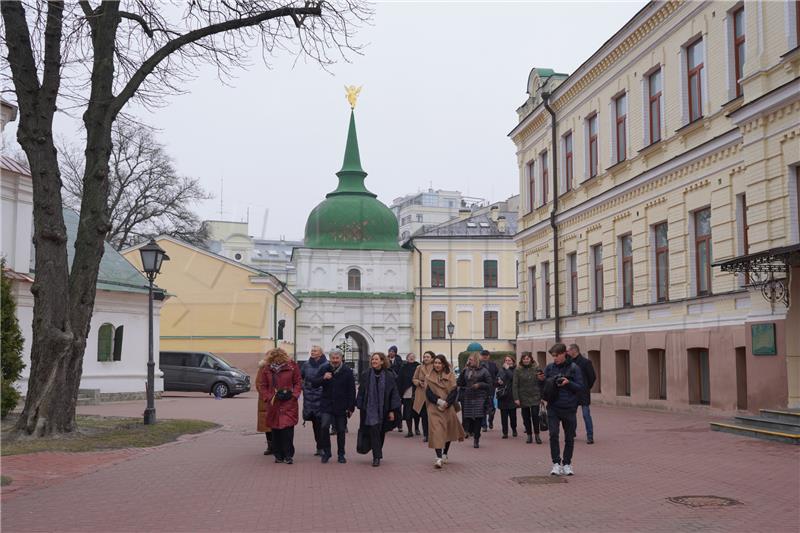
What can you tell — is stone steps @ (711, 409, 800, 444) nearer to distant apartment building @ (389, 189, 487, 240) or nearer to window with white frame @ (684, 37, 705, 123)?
window with white frame @ (684, 37, 705, 123)

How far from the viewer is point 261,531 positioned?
8250mm

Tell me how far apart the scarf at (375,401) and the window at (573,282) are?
18763 mm

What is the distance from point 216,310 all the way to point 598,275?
27905 mm

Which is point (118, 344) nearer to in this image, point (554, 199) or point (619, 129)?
point (554, 199)

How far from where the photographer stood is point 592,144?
30.0 metres

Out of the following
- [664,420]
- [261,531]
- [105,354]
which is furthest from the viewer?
[105,354]

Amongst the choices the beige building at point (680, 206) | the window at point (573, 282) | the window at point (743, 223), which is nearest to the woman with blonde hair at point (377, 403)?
the beige building at point (680, 206)

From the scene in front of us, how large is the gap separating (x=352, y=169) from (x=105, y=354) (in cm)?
4222

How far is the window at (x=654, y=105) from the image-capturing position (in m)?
25.0

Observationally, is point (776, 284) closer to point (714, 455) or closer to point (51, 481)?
Answer: point (714, 455)

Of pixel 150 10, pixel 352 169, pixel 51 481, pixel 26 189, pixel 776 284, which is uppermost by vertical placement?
pixel 352 169

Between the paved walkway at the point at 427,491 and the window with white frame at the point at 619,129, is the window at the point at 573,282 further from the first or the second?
the paved walkway at the point at 427,491

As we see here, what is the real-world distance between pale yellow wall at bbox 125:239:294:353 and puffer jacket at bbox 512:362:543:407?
36.0 m

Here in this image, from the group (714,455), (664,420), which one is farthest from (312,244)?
(714,455)
